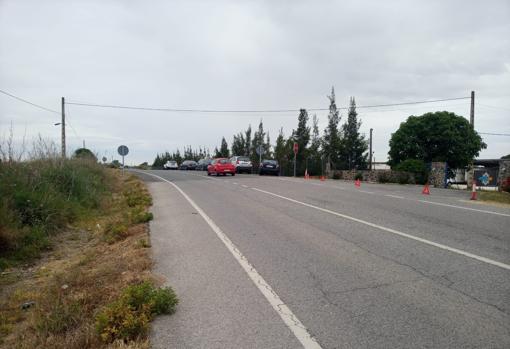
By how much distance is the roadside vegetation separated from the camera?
3.95 m

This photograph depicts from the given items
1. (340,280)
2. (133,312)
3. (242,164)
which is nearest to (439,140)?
(242,164)

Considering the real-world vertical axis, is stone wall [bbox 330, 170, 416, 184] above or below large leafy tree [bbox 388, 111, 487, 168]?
below

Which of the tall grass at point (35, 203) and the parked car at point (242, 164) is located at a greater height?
the parked car at point (242, 164)

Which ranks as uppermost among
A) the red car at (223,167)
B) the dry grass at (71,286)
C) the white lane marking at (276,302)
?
the red car at (223,167)

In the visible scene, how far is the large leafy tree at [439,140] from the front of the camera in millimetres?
30266

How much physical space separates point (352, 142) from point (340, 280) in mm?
31094

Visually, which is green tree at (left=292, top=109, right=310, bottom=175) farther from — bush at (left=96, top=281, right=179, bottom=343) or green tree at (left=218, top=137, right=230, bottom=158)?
bush at (left=96, top=281, right=179, bottom=343)

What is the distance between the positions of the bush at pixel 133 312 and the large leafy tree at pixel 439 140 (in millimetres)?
29983

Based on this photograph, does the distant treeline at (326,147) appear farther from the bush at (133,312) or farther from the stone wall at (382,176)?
the bush at (133,312)

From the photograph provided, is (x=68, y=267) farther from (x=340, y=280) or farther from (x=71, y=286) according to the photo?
(x=340, y=280)

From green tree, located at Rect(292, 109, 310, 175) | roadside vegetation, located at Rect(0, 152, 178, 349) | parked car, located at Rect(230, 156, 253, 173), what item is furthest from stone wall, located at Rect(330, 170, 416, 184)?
roadside vegetation, located at Rect(0, 152, 178, 349)

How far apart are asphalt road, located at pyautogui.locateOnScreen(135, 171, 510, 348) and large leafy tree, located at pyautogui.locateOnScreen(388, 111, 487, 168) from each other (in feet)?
71.4

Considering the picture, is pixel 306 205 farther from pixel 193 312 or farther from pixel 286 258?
pixel 193 312

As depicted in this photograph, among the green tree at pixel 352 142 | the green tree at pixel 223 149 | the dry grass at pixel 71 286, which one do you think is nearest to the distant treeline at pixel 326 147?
the green tree at pixel 352 142
